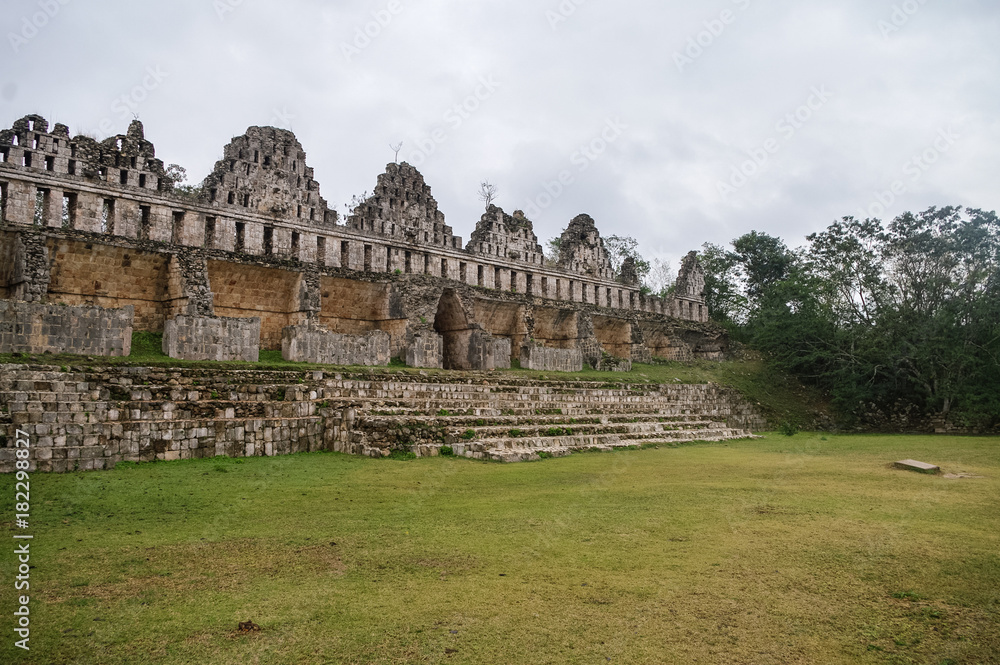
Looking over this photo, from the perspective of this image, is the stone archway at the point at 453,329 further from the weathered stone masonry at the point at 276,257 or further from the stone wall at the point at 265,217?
the stone wall at the point at 265,217

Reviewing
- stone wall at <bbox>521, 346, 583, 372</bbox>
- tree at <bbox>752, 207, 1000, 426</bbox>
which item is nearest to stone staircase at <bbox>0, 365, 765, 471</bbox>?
stone wall at <bbox>521, 346, 583, 372</bbox>

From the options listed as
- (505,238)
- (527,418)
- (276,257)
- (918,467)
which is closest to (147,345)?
(276,257)

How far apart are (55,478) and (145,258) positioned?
12.4 m

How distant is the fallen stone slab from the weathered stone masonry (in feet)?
45.4

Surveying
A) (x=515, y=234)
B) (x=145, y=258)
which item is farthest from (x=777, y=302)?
(x=145, y=258)

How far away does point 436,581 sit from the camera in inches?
193

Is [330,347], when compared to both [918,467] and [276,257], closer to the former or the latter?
[276,257]

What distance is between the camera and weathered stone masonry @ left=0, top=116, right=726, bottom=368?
18.9 metres

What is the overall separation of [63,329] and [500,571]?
42.3 feet

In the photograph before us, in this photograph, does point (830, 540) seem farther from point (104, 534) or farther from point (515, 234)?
point (515, 234)

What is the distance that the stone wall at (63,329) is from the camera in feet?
43.5

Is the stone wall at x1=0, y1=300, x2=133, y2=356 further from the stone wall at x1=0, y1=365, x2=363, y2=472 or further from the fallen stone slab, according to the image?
the fallen stone slab

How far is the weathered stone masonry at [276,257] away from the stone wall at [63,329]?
201 centimetres

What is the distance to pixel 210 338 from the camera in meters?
16.6
